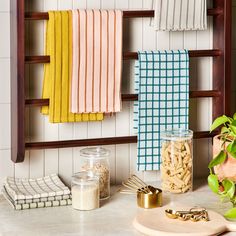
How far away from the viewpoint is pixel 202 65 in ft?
8.76

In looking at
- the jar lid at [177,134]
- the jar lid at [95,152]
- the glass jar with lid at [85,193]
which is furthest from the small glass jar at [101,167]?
the jar lid at [177,134]

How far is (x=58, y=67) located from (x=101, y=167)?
0.36 metres

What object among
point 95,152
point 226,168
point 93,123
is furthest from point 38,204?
point 226,168

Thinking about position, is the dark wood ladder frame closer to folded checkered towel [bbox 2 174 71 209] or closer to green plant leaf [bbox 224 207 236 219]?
folded checkered towel [bbox 2 174 71 209]

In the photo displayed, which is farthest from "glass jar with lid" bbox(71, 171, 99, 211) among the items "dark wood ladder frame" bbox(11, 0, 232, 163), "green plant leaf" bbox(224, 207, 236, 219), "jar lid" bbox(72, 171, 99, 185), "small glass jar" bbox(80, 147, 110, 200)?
"green plant leaf" bbox(224, 207, 236, 219)

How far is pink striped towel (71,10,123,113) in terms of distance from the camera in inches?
94.8

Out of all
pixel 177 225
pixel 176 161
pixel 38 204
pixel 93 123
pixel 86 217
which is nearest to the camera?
pixel 177 225

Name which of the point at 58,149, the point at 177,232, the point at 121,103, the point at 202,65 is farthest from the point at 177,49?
the point at 177,232

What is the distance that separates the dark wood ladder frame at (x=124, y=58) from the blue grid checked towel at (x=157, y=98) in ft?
0.12

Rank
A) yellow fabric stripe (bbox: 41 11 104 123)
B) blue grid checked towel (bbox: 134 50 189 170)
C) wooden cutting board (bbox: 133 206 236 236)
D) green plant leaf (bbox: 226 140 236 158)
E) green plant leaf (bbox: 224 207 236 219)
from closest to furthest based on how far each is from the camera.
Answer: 1. wooden cutting board (bbox: 133 206 236 236)
2. green plant leaf (bbox: 224 207 236 219)
3. green plant leaf (bbox: 226 140 236 158)
4. yellow fabric stripe (bbox: 41 11 104 123)
5. blue grid checked towel (bbox: 134 50 189 170)

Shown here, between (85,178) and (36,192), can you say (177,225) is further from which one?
(36,192)

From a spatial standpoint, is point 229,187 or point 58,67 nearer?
point 229,187

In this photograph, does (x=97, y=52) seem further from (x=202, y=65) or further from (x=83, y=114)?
(x=202, y=65)

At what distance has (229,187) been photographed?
2268mm
